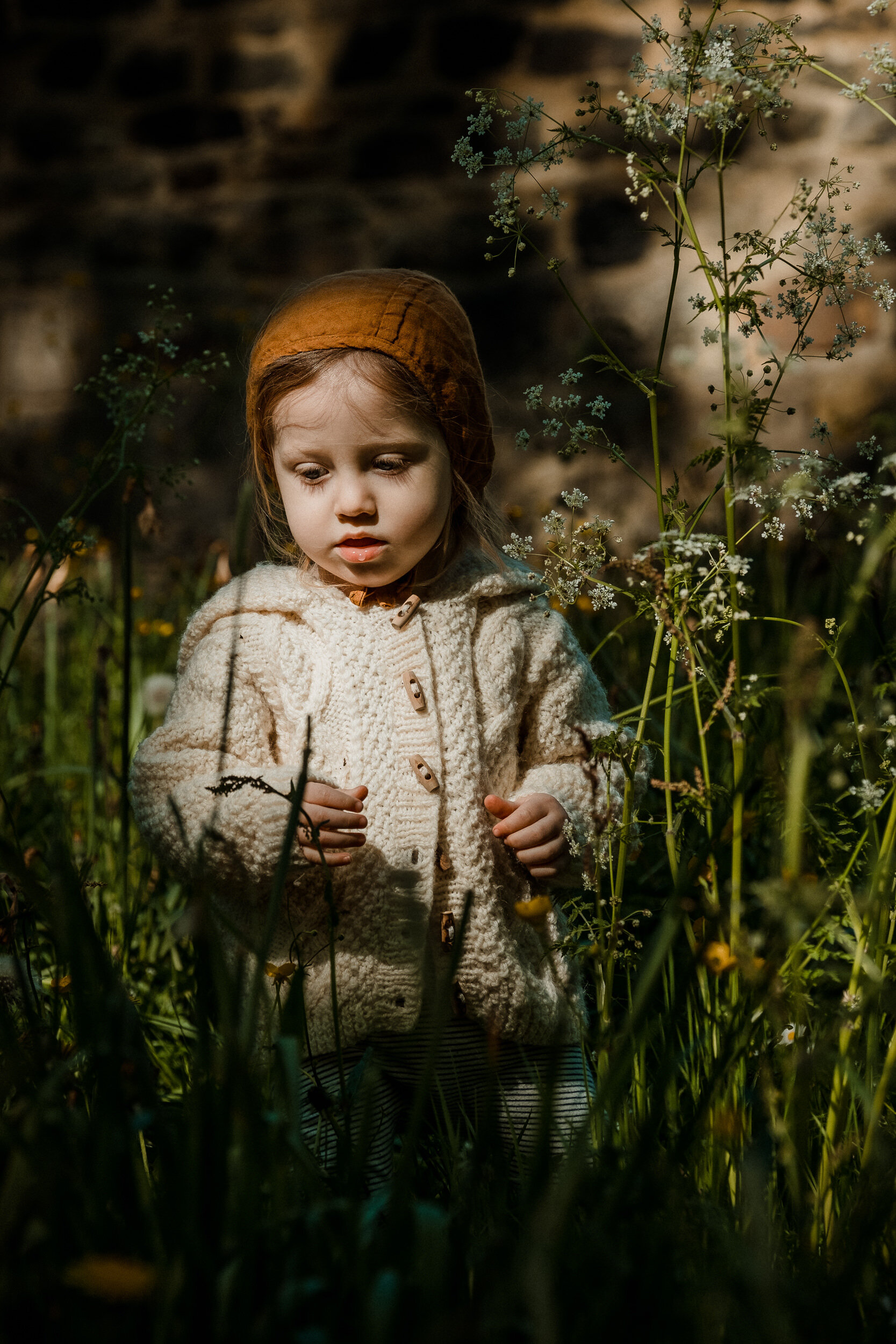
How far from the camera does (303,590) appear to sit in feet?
4.78

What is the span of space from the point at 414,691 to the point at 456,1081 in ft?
1.77

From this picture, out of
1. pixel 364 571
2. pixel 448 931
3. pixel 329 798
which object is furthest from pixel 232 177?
pixel 448 931

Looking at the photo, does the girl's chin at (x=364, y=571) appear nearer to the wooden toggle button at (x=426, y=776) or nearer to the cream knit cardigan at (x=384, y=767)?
the cream knit cardigan at (x=384, y=767)

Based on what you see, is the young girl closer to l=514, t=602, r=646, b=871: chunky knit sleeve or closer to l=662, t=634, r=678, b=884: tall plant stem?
l=514, t=602, r=646, b=871: chunky knit sleeve

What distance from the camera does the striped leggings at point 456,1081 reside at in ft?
4.57

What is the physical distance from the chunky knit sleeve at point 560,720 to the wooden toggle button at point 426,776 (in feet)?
0.46

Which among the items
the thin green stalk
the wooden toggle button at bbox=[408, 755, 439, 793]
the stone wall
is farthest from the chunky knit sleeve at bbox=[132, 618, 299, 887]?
the stone wall

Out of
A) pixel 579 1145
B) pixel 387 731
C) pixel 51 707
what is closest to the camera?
pixel 579 1145

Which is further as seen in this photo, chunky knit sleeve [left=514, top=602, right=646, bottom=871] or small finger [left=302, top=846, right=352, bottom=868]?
chunky knit sleeve [left=514, top=602, right=646, bottom=871]

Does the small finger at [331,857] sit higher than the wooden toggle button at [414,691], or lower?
lower

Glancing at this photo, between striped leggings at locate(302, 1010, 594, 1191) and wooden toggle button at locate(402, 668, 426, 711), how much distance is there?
1.33ft

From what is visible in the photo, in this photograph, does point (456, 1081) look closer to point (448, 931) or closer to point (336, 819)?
point (448, 931)

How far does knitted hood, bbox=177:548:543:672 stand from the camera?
1452 mm

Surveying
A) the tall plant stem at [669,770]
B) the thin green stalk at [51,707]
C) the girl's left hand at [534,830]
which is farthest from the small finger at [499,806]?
the thin green stalk at [51,707]
